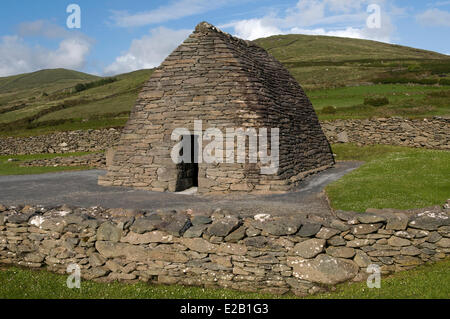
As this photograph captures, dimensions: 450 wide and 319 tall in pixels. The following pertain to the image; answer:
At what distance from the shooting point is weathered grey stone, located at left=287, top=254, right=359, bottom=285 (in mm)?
6461

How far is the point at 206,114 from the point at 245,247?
287 inches

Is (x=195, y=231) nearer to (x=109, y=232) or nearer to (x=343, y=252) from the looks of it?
(x=109, y=232)

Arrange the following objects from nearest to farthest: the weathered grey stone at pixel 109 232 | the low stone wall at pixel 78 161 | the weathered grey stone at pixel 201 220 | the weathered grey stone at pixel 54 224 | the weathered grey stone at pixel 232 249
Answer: the weathered grey stone at pixel 232 249
the weathered grey stone at pixel 201 220
the weathered grey stone at pixel 109 232
the weathered grey stone at pixel 54 224
the low stone wall at pixel 78 161

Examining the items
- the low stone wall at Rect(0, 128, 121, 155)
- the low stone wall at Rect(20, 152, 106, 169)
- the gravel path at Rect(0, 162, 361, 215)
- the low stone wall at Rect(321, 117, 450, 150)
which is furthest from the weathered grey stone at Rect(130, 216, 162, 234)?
the low stone wall at Rect(0, 128, 121, 155)

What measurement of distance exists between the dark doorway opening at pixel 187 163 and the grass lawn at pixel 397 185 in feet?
18.2

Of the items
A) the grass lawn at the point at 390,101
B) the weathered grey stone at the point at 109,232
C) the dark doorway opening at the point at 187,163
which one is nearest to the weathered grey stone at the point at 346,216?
the weathered grey stone at the point at 109,232

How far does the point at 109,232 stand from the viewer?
24.6 feet

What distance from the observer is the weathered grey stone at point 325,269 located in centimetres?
646

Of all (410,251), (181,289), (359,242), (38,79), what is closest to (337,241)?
(359,242)

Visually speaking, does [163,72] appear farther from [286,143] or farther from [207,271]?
[207,271]

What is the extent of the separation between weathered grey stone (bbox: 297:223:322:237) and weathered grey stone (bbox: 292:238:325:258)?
0.41ft

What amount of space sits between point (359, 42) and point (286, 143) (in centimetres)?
12763

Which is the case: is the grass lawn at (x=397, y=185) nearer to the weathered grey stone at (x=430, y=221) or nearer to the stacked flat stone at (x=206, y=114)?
the weathered grey stone at (x=430, y=221)
